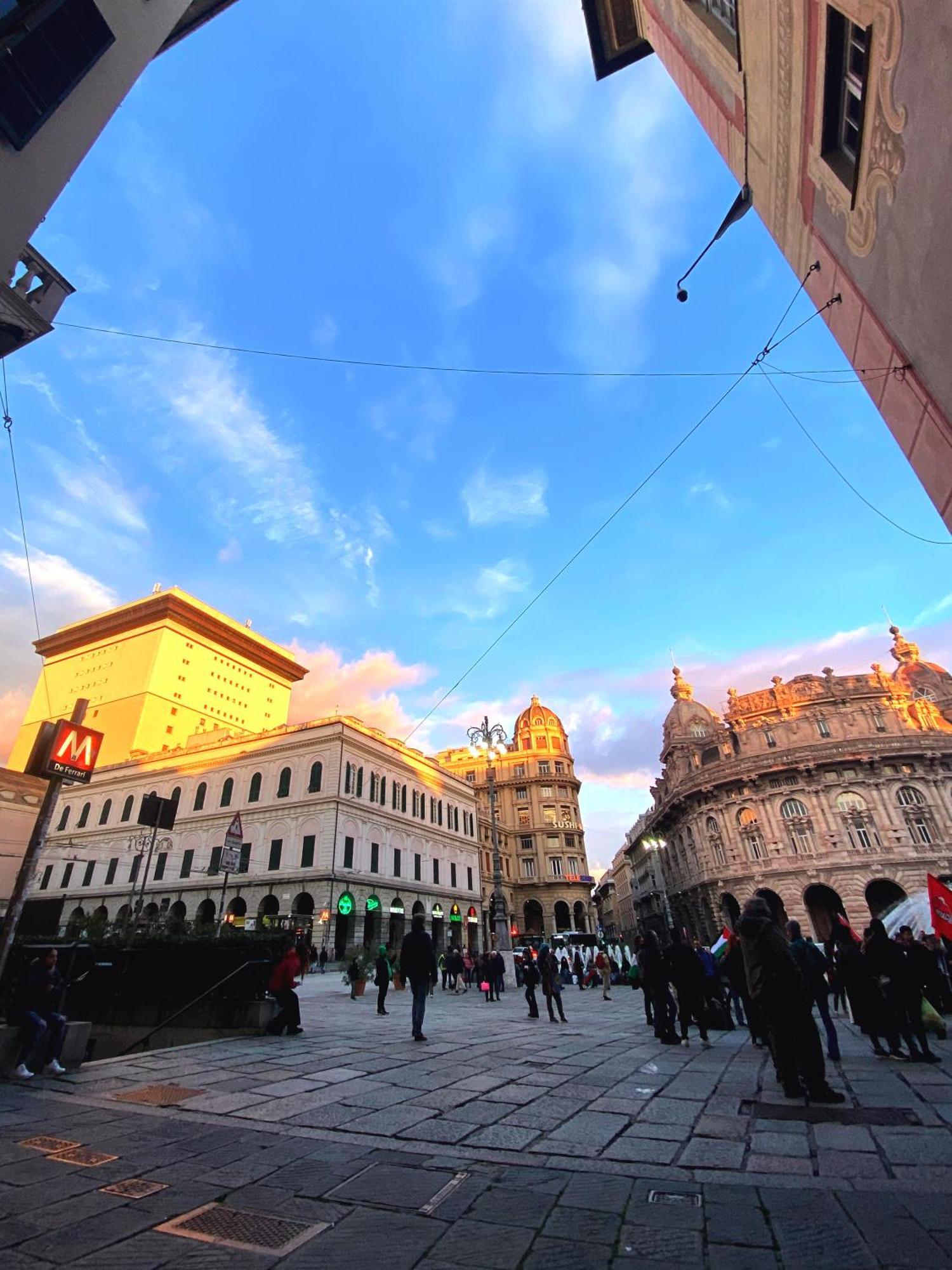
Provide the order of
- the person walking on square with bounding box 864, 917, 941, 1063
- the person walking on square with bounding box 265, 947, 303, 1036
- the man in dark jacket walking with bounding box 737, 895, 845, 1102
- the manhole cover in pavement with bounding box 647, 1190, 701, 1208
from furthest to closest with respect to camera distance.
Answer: the person walking on square with bounding box 265, 947, 303, 1036, the person walking on square with bounding box 864, 917, 941, 1063, the man in dark jacket walking with bounding box 737, 895, 845, 1102, the manhole cover in pavement with bounding box 647, 1190, 701, 1208

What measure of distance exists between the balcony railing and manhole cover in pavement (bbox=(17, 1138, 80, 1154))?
954cm

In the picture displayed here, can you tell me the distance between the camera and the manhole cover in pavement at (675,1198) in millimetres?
3027

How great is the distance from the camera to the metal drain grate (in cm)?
531

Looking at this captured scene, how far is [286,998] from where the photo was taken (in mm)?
9586

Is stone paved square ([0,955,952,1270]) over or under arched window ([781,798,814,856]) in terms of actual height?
under

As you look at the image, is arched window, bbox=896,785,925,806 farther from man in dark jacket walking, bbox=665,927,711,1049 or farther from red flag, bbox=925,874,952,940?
man in dark jacket walking, bbox=665,927,711,1049

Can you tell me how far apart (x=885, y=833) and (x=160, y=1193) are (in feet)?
169

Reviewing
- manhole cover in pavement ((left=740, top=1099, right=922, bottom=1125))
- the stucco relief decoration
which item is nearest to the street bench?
manhole cover in pavement ((left=740, top=1099, right=922, bottom=1125))

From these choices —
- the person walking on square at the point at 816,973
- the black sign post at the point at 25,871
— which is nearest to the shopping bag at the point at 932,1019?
the person walking on square at the point at 816,973

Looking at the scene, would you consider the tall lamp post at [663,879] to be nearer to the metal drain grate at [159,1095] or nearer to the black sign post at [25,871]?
the metal drain grate at [159,1095]

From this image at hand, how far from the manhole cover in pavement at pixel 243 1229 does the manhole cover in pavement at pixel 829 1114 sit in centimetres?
360

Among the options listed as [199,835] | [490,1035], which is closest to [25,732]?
[199,835]

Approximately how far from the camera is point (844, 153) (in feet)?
23.1

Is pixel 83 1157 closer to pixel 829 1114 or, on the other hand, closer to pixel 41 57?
pixel 829 1114
